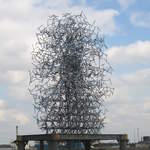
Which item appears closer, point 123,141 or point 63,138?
point 63,138

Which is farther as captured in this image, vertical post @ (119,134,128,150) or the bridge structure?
vertical post @ (119,134,128,150)

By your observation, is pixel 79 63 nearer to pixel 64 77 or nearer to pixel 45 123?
pixel 64 77

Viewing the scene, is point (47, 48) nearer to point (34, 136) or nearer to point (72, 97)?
point (72, 97)

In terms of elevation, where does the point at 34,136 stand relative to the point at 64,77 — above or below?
below

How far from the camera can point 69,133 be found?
18.3m

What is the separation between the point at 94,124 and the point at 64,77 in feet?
7.34

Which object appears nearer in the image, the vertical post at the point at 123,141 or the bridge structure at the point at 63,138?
the bridge structure at the point at 63,138

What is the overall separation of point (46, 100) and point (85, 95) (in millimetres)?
1578

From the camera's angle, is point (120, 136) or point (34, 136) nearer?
point (34, 136)

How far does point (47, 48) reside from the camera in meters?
18.8

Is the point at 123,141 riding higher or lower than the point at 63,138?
lower

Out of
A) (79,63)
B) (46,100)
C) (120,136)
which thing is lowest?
(120,136)

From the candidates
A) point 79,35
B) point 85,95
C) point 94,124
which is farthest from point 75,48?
point 94,124

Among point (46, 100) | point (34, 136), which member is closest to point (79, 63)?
point (46, 100)
